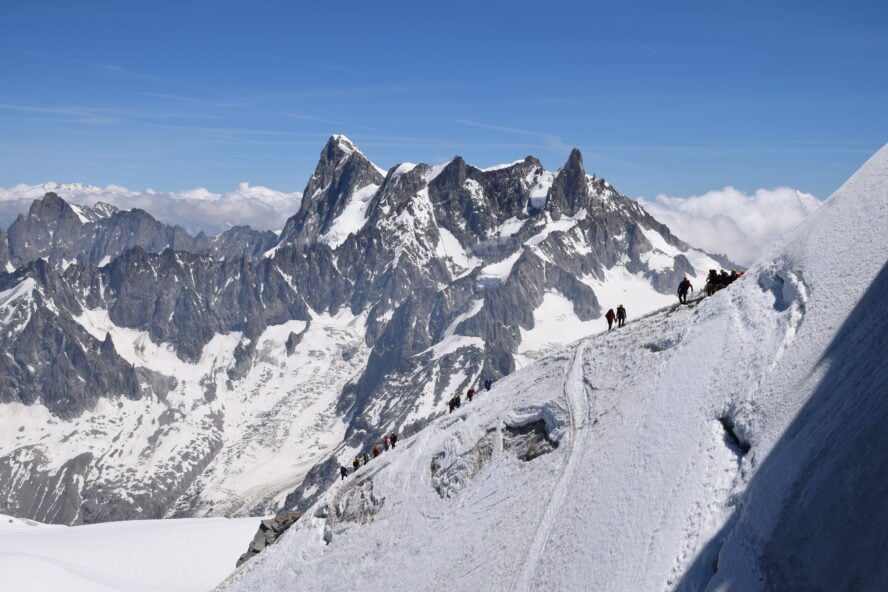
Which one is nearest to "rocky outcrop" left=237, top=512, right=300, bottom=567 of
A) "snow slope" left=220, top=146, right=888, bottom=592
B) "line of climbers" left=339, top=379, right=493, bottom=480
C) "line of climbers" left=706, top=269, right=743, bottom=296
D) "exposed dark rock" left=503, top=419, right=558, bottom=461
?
"snow slope" left=220, top=146, right=888, bottom=592

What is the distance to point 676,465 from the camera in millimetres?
33750

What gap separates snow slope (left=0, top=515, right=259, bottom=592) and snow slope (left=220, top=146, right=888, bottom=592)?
63.1 ft

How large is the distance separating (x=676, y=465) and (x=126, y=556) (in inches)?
2592

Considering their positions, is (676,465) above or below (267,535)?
above

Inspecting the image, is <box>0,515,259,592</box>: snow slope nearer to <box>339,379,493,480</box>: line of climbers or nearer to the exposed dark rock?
<box>339,379,493,480</box>: line of climbers

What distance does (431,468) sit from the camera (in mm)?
50000

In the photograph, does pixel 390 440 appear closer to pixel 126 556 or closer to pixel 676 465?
pixel 676 465

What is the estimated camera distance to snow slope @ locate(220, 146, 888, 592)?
981 inches

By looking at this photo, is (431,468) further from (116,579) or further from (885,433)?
(116,579)

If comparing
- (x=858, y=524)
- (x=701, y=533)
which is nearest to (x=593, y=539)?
(x=701, y=533)

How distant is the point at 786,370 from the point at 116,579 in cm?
6490

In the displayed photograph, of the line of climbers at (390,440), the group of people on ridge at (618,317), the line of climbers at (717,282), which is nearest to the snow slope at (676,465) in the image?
the group of people on ridge at (618,317)

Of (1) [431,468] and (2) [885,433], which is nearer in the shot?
(2) [885,433]

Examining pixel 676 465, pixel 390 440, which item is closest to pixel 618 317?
pixel 676 465
